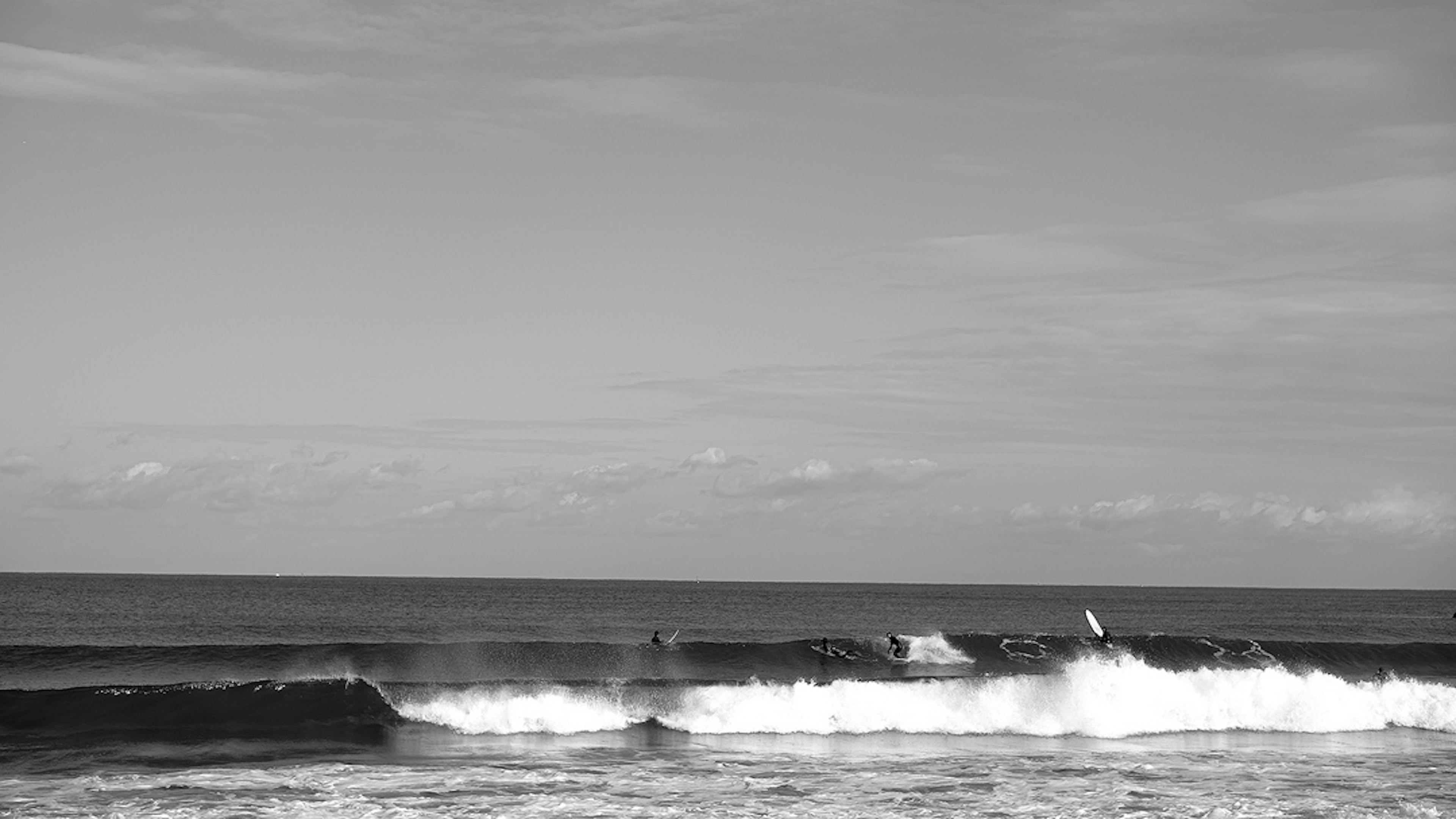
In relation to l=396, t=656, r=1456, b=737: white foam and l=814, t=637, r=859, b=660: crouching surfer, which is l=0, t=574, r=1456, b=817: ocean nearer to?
l=396, t=656, r=1456, b=737: white foam

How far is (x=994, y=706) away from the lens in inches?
1147

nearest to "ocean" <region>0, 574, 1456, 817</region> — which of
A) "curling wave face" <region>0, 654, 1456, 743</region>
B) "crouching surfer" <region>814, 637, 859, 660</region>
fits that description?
"curling wave face" <region>0, 654, 1456, 743</region>

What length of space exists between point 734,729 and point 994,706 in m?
6.13

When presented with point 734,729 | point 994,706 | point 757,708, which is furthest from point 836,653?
point 734,729

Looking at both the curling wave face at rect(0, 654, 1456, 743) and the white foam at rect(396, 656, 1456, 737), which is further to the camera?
the white foam at rect(396, 656, 1456, 737)

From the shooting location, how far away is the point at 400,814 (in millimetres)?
17688

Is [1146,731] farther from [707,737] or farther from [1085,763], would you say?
[707,737]

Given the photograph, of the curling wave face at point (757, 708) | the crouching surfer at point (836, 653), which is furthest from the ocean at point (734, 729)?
the crouching surfer at point (836, 653)

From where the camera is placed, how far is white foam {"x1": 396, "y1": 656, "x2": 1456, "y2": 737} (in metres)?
27.9

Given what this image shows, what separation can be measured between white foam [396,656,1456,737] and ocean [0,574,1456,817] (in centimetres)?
7

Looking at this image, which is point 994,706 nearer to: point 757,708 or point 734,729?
point 757,708

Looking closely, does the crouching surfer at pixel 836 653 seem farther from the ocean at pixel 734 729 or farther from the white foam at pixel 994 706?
the white foam at pixel 994 706

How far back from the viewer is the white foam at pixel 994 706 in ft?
91.5

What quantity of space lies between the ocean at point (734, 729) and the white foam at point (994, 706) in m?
0.07
